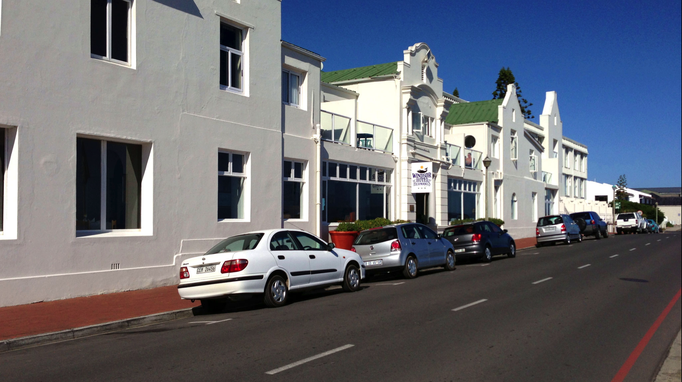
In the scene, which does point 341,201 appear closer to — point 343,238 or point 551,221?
point 343,238

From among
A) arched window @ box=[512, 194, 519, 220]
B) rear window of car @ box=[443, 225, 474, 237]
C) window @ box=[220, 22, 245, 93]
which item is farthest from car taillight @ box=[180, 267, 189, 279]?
arched window @ box=[512, 194, 519, 220]

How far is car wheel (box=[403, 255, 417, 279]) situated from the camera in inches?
650

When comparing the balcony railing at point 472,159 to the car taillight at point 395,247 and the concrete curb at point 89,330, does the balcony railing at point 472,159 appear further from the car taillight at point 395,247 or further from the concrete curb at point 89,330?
the concrete curb at point 89,330

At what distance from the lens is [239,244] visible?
11828 mm

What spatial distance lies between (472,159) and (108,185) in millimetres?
24087

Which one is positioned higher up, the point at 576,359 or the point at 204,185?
the point at 204,185

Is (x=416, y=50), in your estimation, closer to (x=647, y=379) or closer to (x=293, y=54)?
(x=293, y=54)

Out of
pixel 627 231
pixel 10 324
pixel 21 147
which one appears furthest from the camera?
pixel 627 231

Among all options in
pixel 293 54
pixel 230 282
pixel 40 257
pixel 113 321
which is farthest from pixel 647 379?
pixel 293 54

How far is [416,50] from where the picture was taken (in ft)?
91.1

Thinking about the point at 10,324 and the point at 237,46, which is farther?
the point at 237,46

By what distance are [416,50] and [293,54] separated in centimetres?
992

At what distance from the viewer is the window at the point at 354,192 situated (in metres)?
21.6

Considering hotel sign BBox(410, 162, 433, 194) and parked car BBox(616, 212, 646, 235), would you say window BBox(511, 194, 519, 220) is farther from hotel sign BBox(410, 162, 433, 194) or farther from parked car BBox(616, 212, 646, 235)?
hotel sign BBox(410, 162, 433, 194)
